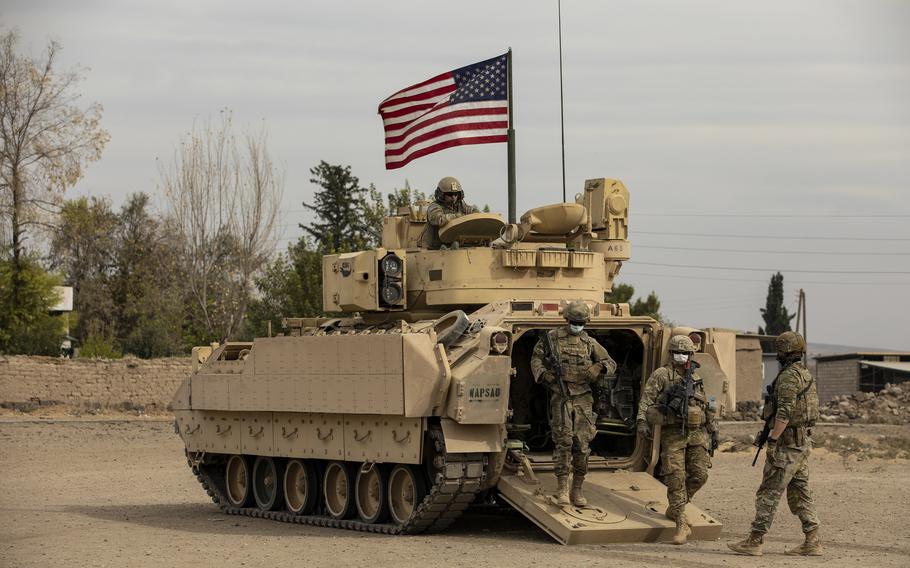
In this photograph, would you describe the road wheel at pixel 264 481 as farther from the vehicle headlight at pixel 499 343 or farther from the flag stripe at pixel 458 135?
the flag stripe at pixel 458 135

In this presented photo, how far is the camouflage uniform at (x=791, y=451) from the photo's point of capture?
536 inches

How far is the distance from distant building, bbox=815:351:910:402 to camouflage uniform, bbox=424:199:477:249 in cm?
4144

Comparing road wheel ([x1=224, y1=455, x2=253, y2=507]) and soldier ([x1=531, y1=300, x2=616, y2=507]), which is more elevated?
soldier ([x1=531, y1=300, x2=616, y2=507])

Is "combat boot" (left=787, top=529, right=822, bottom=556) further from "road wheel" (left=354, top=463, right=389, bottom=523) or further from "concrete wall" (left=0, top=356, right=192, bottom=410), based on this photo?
"concrete wall" (left=0, top=356, right=192, bottom=410)

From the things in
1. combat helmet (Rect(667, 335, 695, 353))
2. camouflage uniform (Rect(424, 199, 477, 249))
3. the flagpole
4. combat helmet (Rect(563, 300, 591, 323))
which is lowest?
combat helmet (Rect(667, 335, 695, 353))

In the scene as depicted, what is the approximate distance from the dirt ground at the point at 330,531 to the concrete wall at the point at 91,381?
1232cm

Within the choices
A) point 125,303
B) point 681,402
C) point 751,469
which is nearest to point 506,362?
point 681,402

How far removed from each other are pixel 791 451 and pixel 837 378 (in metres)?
48.0

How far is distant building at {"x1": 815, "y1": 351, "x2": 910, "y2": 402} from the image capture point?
Result: 57.6 metres

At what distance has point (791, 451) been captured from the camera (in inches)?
537

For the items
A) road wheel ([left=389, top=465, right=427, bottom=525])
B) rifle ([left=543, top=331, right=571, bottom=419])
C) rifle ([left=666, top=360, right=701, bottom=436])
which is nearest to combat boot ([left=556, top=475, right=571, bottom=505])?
rifle ([left=543, top=331, right=571, bottom=419])

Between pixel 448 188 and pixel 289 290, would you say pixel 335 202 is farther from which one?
pixel 448 188

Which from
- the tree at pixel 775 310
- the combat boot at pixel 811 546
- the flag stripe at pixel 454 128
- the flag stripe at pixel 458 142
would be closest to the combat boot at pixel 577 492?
the combat boot at pixel 811 546

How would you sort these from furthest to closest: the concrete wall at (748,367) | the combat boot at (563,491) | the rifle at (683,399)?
1. the concrete wall at (748,367)
2. the combat boot at (563,491)
3. the rifle at (683,399)
